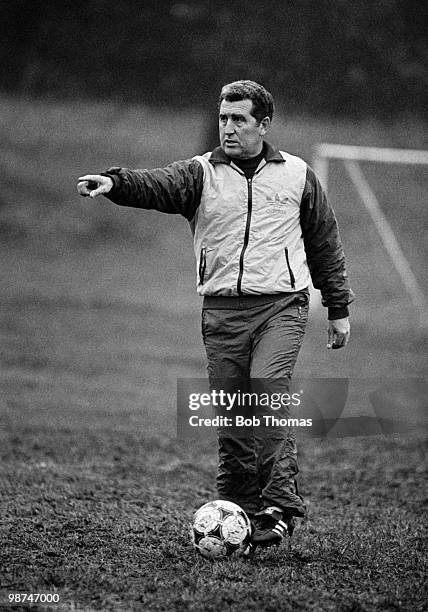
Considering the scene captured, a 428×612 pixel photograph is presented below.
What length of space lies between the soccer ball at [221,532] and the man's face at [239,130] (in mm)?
1517

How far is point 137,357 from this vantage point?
9.36m

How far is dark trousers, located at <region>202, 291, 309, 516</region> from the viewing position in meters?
4.52

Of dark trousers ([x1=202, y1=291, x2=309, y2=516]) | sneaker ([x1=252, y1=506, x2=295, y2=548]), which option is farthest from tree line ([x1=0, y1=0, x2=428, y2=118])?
sneaker ([x1=252, y1=506, x2=295, y2=548])

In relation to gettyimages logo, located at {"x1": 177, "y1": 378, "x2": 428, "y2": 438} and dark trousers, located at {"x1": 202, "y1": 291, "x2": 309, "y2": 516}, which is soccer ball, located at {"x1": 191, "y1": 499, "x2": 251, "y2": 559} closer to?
dark trousers, located at {"x1": 202, "y1": 291, "x2": 309, "y2": 516}

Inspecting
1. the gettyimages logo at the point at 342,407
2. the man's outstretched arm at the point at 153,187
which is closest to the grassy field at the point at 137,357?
the gettyimages logo at the point at 342,407

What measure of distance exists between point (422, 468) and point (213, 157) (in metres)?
3.39

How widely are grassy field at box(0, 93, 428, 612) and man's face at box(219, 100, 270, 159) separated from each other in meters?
1.71

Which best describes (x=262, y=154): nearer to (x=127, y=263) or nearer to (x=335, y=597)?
(x=335, y=597)

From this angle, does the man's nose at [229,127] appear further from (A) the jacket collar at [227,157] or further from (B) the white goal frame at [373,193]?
(B) the white goal frame at [373,193]

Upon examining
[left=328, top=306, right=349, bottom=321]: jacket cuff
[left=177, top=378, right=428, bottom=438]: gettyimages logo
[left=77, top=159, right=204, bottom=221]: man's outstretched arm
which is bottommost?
[left=177, top=378, right=428, bottom=438]: gettyimages logo

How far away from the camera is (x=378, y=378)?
9516 millimetres

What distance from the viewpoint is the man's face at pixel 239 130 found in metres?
4.61

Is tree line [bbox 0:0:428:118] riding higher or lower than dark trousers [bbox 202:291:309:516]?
higher

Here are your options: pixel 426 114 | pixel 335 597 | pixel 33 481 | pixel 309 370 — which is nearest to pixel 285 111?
pixel 426 114
